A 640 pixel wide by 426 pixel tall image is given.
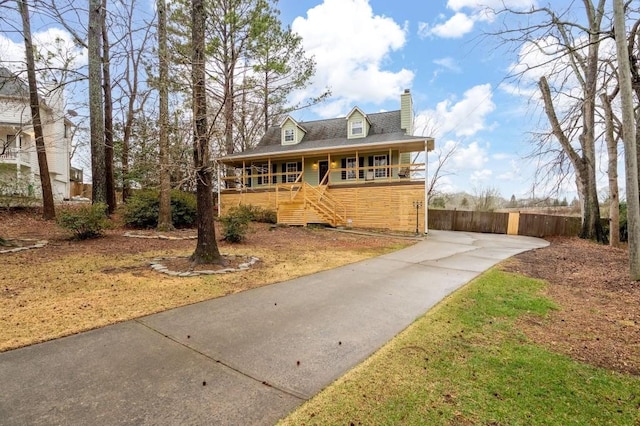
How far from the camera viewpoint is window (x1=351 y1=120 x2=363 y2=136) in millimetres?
20266

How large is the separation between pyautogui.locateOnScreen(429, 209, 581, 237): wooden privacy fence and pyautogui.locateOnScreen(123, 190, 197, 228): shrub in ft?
54.9

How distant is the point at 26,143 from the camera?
1645cm

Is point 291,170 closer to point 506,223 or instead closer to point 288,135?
point 288,135

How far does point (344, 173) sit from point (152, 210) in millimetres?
11545

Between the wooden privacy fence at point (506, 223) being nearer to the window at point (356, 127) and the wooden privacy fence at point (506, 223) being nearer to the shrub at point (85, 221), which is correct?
the window at point (356, 127)

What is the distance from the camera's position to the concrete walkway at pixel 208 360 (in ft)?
7.66

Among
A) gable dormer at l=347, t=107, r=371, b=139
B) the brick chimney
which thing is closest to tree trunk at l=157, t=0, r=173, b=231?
gable dormer at l=347, t=107, r=371, b=139

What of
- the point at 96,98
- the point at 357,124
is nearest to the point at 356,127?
the point at 357,124

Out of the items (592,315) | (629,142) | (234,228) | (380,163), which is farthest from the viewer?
(380,163)

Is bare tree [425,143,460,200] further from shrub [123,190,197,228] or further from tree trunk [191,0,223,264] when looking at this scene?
tree trunk [191,0,223,264]

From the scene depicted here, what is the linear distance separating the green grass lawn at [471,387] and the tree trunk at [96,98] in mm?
12817

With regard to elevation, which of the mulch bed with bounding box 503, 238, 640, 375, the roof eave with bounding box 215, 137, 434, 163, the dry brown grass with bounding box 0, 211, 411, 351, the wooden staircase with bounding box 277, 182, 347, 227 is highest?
the roof eave with bounding box 215, 137, 434, 163

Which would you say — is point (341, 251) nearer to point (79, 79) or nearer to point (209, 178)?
point (209, 178)

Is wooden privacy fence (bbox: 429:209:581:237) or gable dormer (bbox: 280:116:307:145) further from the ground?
gable dormer (bbox: 280:116:307:145)
